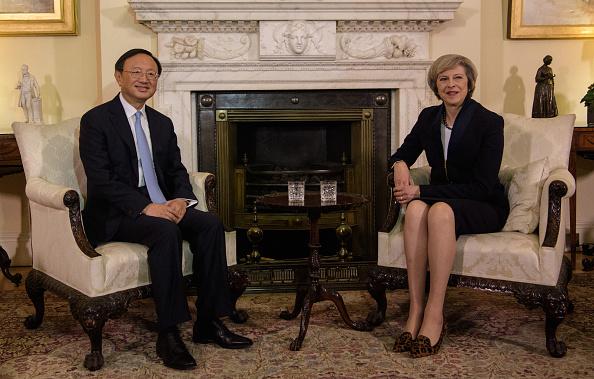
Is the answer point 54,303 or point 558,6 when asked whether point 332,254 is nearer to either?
point 54,303

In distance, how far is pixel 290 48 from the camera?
4004 millimetres

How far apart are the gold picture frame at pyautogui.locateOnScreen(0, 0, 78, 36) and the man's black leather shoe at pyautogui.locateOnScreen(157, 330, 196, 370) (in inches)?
98.7

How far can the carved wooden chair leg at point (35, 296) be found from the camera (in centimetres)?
308

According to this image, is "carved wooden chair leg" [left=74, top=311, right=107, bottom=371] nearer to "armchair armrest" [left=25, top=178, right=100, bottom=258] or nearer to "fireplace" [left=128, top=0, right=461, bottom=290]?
"armchair armrest" [left=25, top=178, right=100, bottom=258]

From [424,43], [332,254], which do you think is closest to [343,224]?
[332,254]

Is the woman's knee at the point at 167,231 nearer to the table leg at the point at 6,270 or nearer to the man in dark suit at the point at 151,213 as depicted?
the man in dark suit at the point at 151,213

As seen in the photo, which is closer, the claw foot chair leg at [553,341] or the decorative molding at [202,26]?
the claw foot chair leg at [553,341]

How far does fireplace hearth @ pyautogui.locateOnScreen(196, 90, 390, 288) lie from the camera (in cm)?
415

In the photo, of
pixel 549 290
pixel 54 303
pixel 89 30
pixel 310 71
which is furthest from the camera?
pixel 89 30

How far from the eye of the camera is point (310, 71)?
4066 millimetres

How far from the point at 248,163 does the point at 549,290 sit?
234 centimetres

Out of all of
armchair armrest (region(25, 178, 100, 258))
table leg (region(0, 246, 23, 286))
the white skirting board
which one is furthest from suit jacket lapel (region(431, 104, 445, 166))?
the white skirting board

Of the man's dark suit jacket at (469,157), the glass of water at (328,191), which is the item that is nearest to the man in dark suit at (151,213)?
the glass of water at (328,191)

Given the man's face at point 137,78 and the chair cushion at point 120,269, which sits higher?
the man's face at point 137,78
